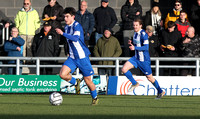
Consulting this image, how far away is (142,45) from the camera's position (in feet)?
40.0

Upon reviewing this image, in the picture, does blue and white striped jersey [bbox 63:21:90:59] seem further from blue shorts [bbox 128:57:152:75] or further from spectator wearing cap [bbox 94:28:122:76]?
spectator wearing cap [bbox 94:28:122:76]

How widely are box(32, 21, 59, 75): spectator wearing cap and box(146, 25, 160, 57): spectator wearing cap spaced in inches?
115

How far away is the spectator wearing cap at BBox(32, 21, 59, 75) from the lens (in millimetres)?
15109

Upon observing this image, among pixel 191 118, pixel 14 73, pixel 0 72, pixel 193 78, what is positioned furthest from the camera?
pixel 0 72

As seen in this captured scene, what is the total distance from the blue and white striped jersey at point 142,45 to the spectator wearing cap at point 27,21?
15.8ft

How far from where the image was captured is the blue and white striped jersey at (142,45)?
12.1m

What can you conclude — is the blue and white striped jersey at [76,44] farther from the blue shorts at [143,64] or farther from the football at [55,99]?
the blue shorts at [143,64]

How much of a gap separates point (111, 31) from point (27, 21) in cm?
282

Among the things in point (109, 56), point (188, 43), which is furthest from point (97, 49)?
point (188, 43)

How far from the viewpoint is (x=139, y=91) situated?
14570 mm

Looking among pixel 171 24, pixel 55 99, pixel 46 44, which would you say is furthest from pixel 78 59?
pixel 171 24

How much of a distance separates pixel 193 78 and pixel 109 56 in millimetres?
2707

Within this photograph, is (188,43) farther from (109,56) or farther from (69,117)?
(69,117)

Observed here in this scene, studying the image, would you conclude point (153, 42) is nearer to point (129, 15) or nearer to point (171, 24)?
point (171, 24)
